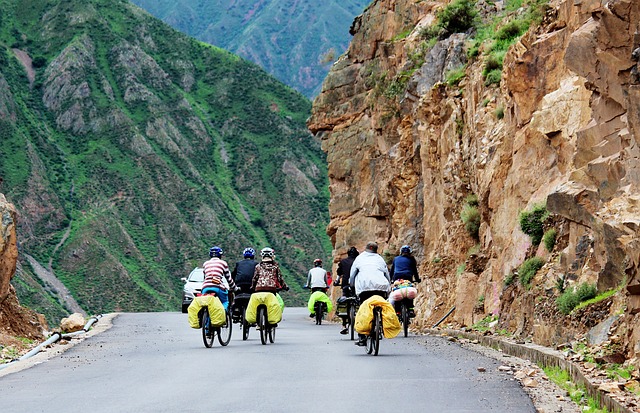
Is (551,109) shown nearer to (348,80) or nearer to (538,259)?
(538,259)

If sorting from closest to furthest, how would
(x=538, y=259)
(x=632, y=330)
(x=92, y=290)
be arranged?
(x=632, y=330), (x=538, y=259), (x=92, y=290)

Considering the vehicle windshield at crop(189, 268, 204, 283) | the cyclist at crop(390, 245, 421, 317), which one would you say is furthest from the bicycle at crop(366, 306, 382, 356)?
the vehicle windshield at crop(189, 268, 204, 283)

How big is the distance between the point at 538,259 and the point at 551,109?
3660 millimetres

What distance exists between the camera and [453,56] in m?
34.9

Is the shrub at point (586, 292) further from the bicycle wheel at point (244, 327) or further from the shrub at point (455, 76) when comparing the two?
the shrub at point (455, 76)

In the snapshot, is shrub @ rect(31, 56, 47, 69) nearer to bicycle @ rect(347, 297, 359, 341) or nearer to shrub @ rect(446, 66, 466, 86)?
shrub @ rect(446, 66, 466, 86)

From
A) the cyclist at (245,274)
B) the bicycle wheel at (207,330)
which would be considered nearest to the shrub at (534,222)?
the cyclist at (245,274)

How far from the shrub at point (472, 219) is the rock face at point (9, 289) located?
38.6 ft

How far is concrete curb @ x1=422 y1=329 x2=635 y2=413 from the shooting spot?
9.96 meters

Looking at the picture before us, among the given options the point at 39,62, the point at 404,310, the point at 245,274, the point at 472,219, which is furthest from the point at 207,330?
the point at 39,62

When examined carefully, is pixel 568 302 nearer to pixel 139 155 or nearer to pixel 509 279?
pixel 509 279

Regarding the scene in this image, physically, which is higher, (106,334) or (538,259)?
(538,259)

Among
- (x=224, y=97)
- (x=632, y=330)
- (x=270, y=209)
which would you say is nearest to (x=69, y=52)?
(x=224, y=97)

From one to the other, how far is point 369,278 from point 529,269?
4.03 meters
